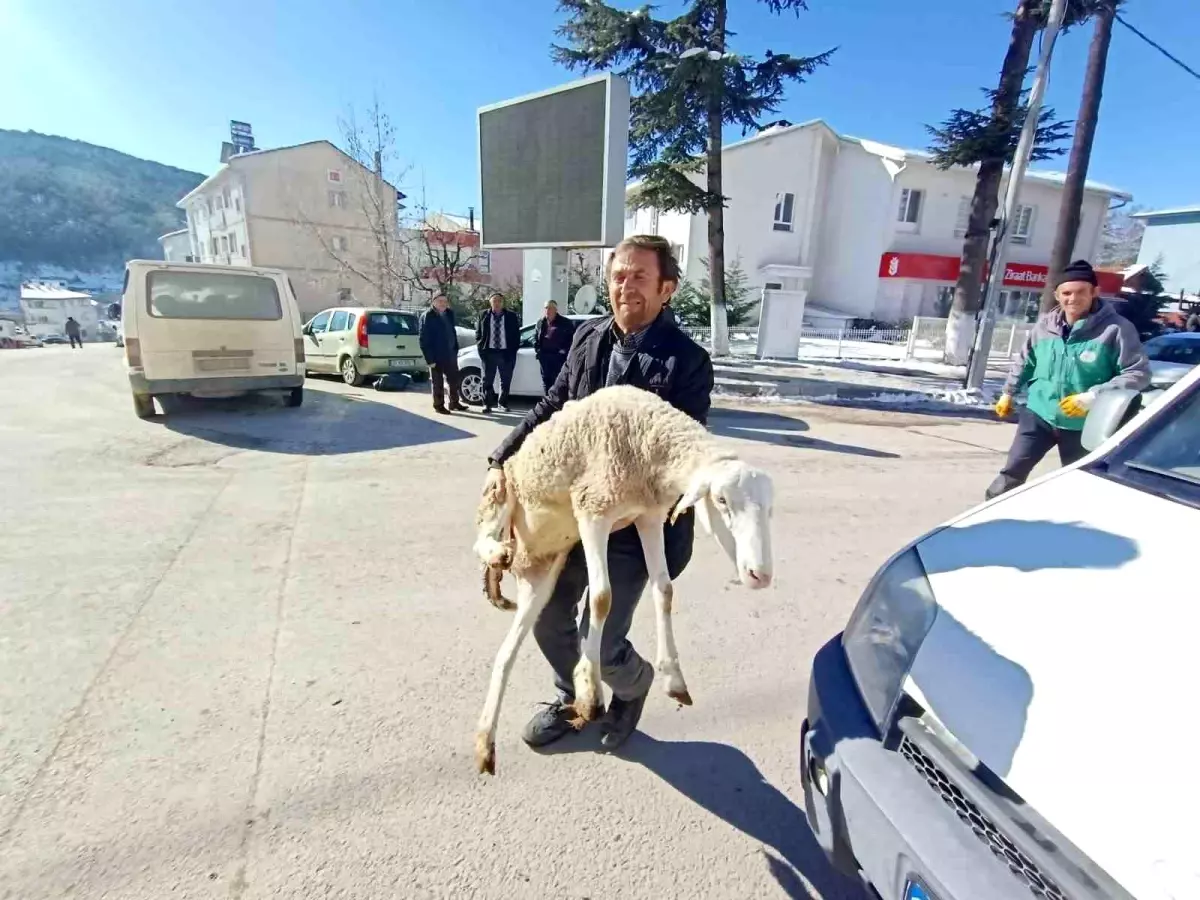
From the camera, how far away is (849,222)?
26.3 metres

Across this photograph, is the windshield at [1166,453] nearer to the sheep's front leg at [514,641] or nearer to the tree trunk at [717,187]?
the sheep's front leg at [514,641]

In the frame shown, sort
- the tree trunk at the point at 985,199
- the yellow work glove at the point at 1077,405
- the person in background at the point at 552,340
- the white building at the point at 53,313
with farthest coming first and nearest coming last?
the white building at the point at 53,313, the tree trunk at the point at 985,199, the person in background at the point at 552,340, the yellow work glove at the point at 1077,405

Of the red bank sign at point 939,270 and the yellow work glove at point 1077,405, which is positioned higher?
the red bank sign at point 939,270

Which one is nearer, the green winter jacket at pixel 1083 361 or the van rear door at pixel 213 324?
the green winter jacket at pixel 1083 361

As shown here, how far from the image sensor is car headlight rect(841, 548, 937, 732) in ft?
4.92

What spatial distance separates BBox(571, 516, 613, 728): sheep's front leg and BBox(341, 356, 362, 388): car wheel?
35.1ft

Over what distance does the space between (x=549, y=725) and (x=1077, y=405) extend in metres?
→ 3.58

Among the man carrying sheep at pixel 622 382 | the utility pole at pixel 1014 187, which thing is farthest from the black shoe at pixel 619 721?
the utility pole at pixel 1014 187

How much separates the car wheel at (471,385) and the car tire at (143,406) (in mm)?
4251

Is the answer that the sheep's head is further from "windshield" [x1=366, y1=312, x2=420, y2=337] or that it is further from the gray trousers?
"windshield" [x1=366, y1=312, x2=420, y2=337]

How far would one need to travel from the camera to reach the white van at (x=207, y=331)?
293 inches

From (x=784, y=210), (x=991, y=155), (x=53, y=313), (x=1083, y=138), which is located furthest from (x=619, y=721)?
(x=53, y=313)

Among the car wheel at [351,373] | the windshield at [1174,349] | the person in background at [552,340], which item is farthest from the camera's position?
the car wheel at [351,373]

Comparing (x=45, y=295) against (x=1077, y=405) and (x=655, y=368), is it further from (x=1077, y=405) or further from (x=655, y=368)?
(x=1077, y=405)
